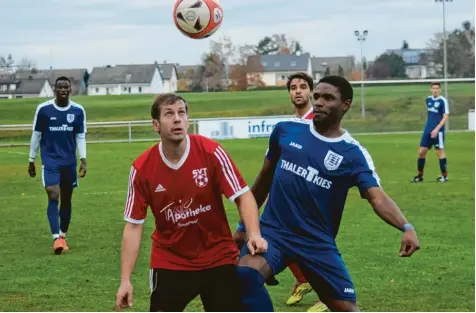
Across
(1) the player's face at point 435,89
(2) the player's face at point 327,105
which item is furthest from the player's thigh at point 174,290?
(1) the player's face at point 435,89

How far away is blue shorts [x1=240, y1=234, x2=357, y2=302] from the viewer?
6.43 meters

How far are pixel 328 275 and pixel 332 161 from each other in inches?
31.3

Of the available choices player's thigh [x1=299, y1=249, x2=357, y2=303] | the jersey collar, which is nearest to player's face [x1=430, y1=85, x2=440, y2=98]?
player's thigh [x1=299, y1=249, x2=357, y2=303]

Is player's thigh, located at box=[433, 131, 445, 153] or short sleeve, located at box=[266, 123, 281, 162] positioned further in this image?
player's thigh, located at box=[433, 131, 445, 153]

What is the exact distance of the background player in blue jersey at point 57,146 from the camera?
12523 millimetres

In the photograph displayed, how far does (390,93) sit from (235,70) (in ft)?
125

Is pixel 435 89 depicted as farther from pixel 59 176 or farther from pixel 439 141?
pixel 59 176

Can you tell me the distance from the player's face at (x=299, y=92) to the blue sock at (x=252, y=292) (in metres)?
3.19

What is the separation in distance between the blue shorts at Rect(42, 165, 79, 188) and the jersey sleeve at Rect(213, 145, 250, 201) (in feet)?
22.7

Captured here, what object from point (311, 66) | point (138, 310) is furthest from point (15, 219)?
point (311, 66)

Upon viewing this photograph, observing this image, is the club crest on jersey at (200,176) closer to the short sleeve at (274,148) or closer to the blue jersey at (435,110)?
the short sleeve at (274,148)

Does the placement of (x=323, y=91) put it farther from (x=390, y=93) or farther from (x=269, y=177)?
(x=390, y=93)

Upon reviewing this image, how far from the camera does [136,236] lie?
6051mm

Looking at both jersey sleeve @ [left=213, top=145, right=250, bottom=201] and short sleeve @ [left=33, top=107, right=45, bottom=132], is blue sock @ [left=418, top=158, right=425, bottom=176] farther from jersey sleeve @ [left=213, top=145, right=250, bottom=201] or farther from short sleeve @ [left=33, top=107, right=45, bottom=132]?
jersey sleeve @ [left=213, top=145, right=250, bottom=201]
